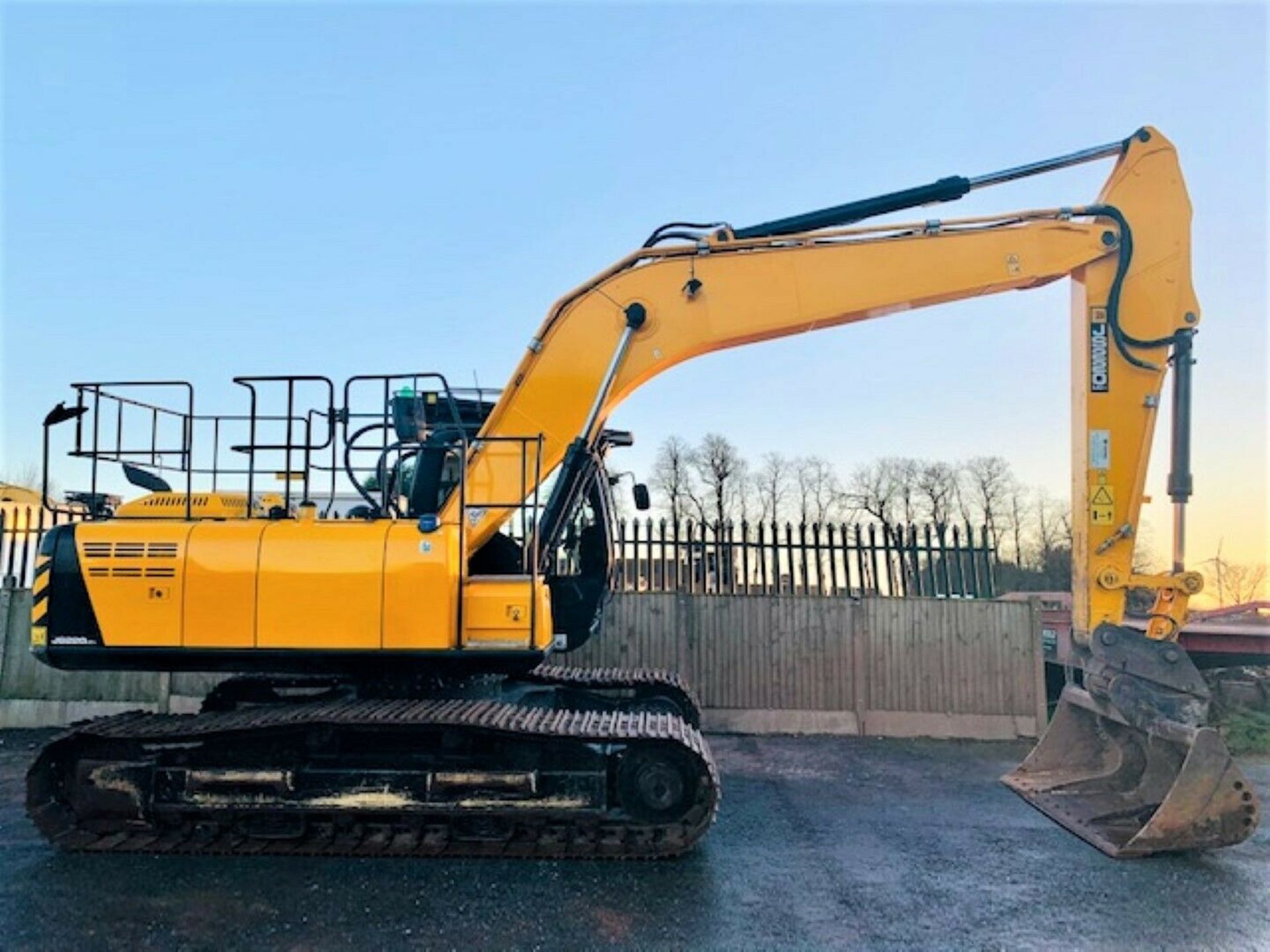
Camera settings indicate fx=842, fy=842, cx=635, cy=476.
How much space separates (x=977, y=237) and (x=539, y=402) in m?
3.60

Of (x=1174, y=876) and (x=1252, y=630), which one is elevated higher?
(x=1252, y=630)

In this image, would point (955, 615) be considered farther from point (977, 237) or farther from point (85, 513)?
point (85, 513)

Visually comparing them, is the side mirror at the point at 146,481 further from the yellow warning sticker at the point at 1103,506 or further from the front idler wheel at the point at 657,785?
the yellow warning sticker at the point at 1103,506

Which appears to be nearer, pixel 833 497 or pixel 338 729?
pixel 338 729

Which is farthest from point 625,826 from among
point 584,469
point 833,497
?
point 833,497

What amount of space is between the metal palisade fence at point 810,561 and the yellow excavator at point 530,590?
10.7 feet

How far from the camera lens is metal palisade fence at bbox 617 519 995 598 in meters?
10.2

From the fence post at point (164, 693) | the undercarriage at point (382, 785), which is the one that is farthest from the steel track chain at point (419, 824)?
the fence post at point (164, 693)

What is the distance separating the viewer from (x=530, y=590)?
5.82 meters

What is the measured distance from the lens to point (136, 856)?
18.0ft

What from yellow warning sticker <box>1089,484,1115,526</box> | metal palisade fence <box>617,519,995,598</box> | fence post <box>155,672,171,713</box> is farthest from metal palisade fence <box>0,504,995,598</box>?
yellow warning sticker <box>1089,484,1115,526</box>

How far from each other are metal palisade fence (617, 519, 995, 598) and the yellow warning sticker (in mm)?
3937

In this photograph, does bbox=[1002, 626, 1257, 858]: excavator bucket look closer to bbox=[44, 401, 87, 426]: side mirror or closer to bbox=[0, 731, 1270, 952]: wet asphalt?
bbox=[0, 731, 1270, 952]: wet asphalt

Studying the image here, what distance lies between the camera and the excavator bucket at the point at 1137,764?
5.39 metres
